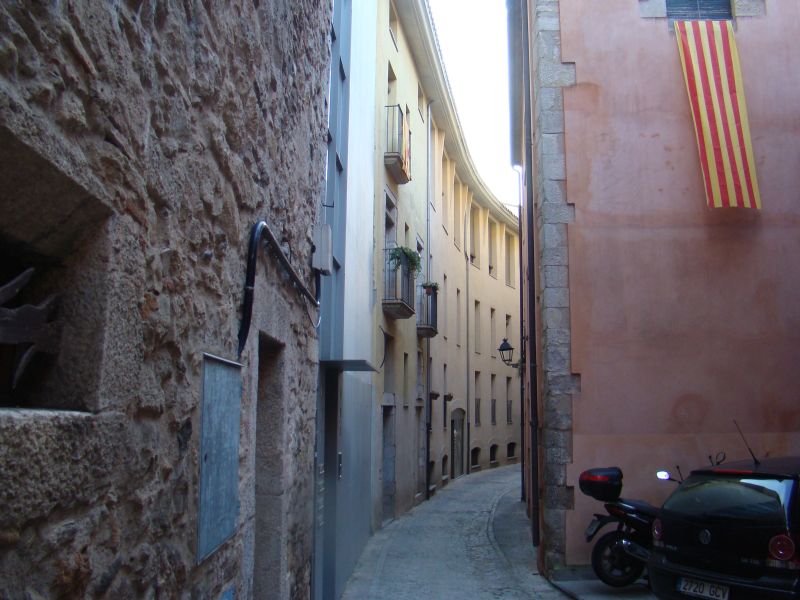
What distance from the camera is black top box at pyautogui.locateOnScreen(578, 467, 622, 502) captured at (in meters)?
8.67

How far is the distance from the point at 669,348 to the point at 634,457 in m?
1.30

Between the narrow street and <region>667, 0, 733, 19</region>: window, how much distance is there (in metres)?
7.00

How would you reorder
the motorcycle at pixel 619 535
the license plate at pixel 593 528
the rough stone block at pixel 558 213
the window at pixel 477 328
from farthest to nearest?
the window at pixel 477 328, the rough stone block at pixel 558 213, the license plate at pixel 593 528, the motorcycle at pixel 619 535

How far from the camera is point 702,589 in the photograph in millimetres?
6043

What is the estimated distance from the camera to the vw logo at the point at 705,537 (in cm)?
607

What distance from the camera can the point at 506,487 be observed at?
22.0 m

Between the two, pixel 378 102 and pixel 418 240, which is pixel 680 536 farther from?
pixel 418 240

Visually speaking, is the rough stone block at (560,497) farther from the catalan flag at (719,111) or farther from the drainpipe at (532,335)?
the catalan flag at (719,111)

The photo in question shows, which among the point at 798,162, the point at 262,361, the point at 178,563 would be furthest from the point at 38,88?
the point at 798,162

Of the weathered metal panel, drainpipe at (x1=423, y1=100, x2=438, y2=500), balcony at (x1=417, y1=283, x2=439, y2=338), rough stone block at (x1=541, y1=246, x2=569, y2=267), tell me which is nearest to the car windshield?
rough stone block at (x1=541, y1=246, x2=569, y2=267)

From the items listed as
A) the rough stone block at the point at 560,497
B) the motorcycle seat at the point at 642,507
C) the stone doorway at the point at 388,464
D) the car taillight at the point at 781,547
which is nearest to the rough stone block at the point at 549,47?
the rough stone block at the point at 560,497

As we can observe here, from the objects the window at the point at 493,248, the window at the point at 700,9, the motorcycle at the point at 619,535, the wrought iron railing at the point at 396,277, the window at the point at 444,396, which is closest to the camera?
the motorcycle at the point at 619,535

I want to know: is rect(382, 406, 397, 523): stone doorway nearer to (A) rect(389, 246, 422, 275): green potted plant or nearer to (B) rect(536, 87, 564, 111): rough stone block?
(A) rect(389, 246, 422, 275): green potted plant

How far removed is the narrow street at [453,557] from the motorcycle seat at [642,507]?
3.80 feet
